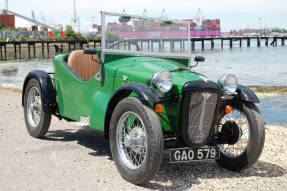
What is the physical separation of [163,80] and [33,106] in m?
3.86

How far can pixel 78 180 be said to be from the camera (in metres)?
6.28

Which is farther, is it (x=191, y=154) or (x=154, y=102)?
(x=191, y=154)

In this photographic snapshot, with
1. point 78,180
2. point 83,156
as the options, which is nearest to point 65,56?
point 83,156

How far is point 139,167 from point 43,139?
3413 millimetres

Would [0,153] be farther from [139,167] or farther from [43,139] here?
[139,167]

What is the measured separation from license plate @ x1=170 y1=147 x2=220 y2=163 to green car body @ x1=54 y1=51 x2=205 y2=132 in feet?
1.19

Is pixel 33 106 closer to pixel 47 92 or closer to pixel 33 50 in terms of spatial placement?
pixel 47 92

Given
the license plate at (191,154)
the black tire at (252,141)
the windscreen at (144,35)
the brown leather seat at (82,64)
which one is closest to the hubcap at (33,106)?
the brown leather seat at (82,64)

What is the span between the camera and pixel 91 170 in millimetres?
6766

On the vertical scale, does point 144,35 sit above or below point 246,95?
above

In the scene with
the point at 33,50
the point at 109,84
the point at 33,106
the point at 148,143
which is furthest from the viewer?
the point at 33,50

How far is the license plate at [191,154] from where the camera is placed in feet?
19.9

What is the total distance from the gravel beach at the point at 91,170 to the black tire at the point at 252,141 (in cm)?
16

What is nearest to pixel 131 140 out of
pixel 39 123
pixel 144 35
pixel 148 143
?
pixel 148 143
